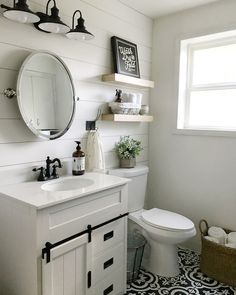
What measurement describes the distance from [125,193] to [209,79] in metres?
1.50

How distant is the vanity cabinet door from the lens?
141cm

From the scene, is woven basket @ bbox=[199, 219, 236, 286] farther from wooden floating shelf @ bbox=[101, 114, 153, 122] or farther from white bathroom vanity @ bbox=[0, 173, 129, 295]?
wooden floating shelf @ bbox=[101, 114, 153, 122]

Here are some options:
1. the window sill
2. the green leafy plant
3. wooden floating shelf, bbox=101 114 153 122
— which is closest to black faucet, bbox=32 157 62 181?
wooden floating shelf, bbox=101 114 153 122

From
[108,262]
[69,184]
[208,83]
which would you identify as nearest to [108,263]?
[108,262]

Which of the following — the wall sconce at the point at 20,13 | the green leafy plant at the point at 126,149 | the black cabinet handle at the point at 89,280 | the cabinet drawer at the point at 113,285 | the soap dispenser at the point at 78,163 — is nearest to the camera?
the wall sconce at the point at 20,13

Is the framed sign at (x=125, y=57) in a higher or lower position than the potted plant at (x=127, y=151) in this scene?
higher

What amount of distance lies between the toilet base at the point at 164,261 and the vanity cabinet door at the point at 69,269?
772mm

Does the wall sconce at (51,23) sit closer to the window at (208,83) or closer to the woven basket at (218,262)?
the window at (208,83)

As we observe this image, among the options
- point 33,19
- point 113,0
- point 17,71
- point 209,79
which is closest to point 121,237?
point 17,71

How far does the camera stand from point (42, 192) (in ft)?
5.11

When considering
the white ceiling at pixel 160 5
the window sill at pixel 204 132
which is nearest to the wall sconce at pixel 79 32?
the white ceiling at pixel 160 5

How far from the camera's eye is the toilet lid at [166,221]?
2113mm

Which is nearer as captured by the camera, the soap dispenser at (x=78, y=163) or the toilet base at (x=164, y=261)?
the soap dispenser at (x=78, y=163)

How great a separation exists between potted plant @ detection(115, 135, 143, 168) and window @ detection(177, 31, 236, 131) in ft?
1.84
